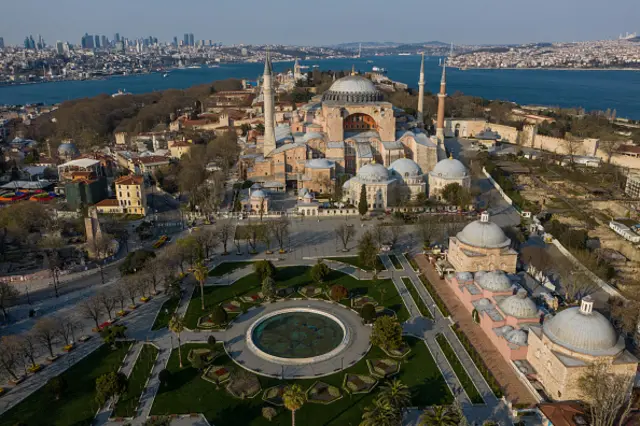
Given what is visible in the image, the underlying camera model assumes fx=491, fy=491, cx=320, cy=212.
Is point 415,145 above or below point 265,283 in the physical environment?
above

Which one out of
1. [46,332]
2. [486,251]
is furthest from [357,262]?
[46,332]

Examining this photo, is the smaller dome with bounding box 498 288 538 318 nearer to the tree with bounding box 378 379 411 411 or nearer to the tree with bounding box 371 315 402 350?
the tree with bounding box 371 315 402 350

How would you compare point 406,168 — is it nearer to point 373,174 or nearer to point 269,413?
point 373,174

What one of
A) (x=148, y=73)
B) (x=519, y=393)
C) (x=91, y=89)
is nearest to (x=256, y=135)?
(x=519, y=393)

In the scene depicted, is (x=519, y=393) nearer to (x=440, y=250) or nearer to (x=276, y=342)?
(x=276, y=342)

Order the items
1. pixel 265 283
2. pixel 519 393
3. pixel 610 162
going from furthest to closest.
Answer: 1. pixel 610 162
2. pixel 265 283
3. pixel 519 393

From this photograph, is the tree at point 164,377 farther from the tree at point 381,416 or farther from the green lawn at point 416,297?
the green lawn at point 416,297
